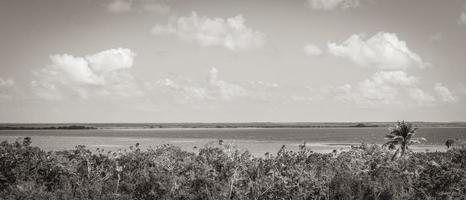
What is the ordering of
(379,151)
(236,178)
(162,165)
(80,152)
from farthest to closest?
(80,152) → (379,151) → (162,165) → (236,178)

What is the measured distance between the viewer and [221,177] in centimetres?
1914

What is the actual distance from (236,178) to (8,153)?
9.67 m

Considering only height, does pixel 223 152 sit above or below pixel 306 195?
above

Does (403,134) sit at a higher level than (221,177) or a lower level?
higher

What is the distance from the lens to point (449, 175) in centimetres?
1775

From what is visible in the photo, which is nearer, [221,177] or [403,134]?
[221,177]

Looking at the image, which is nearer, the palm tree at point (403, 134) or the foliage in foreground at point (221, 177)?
the foliage in foreground at point (221, 177)

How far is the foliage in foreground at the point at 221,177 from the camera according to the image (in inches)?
698

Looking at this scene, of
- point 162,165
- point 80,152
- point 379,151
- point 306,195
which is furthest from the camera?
point 80,152

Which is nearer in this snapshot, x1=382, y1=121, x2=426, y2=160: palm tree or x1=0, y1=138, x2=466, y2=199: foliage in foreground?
x1=0, y1=138, x2=466, y2=199: foliage in foreground

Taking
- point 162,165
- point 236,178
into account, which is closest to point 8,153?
point 162,165

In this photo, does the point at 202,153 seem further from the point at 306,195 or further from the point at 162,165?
the point at 306,195

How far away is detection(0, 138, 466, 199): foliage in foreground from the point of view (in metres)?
17.7

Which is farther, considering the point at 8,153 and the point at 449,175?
the point at 8,153
